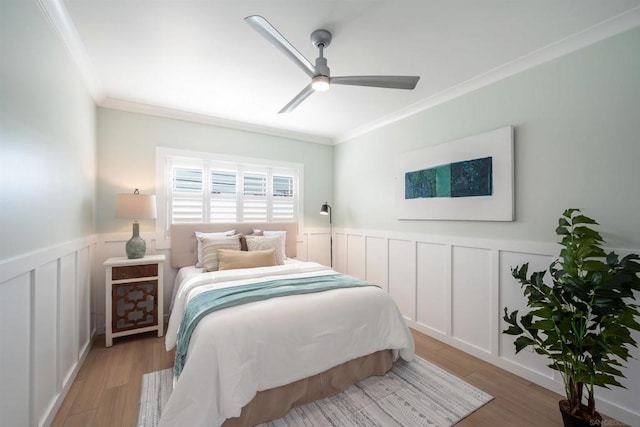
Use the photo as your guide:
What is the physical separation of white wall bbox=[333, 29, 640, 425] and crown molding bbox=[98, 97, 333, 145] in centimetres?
139

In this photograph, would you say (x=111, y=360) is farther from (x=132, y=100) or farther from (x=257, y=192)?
(x=132, y=100)

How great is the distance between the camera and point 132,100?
122 inches

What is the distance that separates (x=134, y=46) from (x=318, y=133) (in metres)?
2.67

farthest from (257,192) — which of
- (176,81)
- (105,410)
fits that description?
(105,410)

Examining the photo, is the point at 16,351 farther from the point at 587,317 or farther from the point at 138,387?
the point at 587,317

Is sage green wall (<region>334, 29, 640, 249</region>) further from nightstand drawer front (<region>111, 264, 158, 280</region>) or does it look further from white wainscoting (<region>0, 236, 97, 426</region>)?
white wainscoting (<region>0, 236, 97, 426</region>)

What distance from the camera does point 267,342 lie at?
67.6 inches

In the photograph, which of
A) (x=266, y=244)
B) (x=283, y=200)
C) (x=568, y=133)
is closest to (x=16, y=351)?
(x=266, y=244)

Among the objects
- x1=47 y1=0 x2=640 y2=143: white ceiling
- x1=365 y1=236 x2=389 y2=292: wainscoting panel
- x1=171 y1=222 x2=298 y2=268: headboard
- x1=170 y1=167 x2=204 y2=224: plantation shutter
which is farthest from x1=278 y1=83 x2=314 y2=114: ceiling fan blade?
x1=365 y1=236 x2=389 y2=292: wainscoting panel

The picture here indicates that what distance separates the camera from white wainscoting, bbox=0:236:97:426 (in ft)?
4.06

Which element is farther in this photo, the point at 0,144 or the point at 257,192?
the point at 257,192

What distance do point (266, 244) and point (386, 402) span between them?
6.78 ft

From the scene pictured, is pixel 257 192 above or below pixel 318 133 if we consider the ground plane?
below

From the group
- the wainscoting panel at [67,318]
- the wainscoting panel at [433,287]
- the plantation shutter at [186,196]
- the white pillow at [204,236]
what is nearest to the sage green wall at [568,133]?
the wainscoting panel at [433,287]
